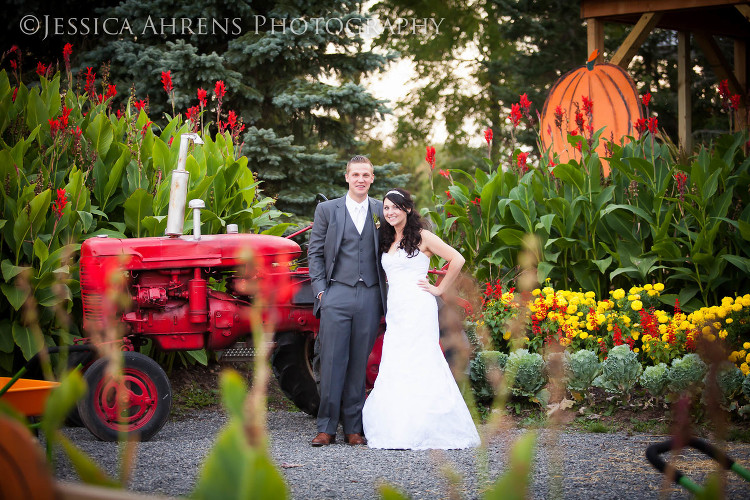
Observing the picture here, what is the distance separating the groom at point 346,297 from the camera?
181 inches

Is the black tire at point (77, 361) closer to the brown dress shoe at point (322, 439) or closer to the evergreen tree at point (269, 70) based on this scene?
the brown dress shoe at point (322, 439)

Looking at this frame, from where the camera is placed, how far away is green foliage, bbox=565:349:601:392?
16.3ft

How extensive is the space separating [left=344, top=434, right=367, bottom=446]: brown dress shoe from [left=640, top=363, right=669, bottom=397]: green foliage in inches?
69.8

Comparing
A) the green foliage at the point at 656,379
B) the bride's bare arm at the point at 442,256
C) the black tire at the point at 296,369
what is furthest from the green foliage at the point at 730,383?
the black tire at the point at 296,369

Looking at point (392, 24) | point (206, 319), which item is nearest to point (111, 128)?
point (206, 319)

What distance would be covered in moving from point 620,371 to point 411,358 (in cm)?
133

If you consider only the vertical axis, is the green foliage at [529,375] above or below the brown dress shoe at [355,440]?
above

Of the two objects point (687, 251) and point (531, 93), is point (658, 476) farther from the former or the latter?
point (531, 93)

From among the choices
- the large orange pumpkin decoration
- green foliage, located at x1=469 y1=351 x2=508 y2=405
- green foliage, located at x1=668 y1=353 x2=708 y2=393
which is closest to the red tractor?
green foliage, located at x1=469 y1=351 x2=508 y2=405

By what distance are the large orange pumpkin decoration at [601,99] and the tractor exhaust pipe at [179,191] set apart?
4.35 m

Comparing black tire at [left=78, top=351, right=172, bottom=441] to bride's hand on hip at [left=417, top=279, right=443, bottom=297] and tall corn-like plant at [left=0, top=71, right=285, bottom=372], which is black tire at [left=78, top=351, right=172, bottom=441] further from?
bride's hand on hip at [left=417, top=279, right=443, bottom=297]

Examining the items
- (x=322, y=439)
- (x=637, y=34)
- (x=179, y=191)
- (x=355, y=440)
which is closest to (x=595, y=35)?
(x=637, y=34)

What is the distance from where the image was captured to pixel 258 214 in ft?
20.8

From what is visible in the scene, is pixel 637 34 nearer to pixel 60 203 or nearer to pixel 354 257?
pixel 354 257
